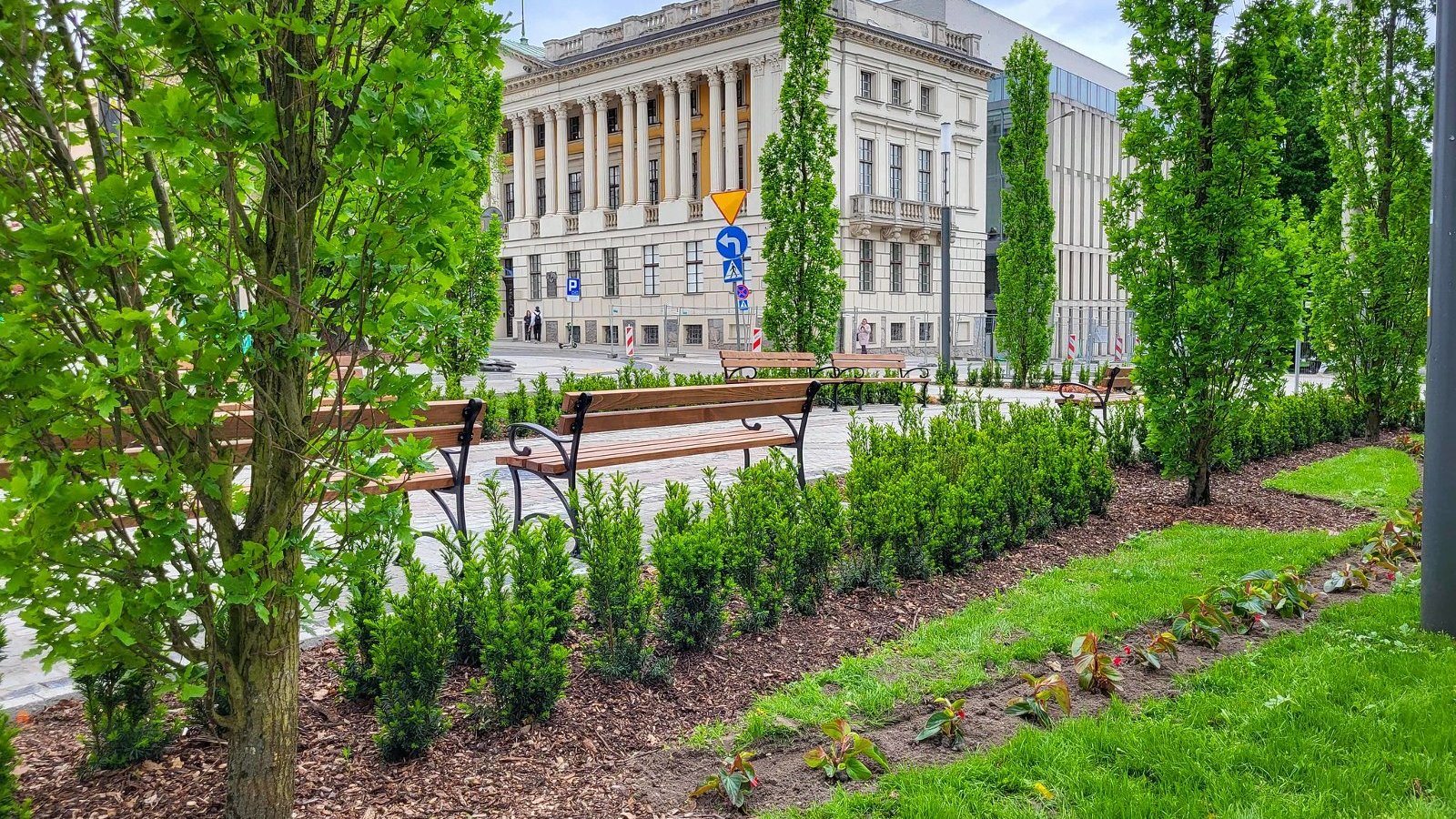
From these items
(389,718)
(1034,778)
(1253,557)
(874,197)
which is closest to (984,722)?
(1034,778)

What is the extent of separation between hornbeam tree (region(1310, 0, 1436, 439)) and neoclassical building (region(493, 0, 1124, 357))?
24163 mm

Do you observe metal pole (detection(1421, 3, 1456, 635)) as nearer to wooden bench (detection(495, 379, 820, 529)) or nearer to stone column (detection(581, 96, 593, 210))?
wooden bench (detection(495, 379, 820, 529))

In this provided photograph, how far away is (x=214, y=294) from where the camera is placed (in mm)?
2439

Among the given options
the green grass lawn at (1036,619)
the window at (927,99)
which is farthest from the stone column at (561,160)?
the green grass lawn at (1036,619)

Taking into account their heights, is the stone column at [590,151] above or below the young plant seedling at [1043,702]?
above

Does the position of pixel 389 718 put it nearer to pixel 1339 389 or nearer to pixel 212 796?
pixel 212 796

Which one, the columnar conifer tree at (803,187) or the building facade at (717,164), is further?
the building facade at (717,164)

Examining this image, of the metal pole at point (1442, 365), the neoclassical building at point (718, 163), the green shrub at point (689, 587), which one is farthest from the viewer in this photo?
the neoclassical building at point (718, 163)

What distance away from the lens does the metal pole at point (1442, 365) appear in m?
4.63

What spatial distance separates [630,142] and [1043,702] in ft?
149

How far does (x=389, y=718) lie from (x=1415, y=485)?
9.37 meters

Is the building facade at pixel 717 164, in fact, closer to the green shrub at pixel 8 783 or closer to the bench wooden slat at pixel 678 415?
the bench wooden slat at pixel 678 415

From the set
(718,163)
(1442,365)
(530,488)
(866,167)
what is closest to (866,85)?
(866,167)

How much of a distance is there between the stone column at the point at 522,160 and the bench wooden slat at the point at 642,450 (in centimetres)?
4634
